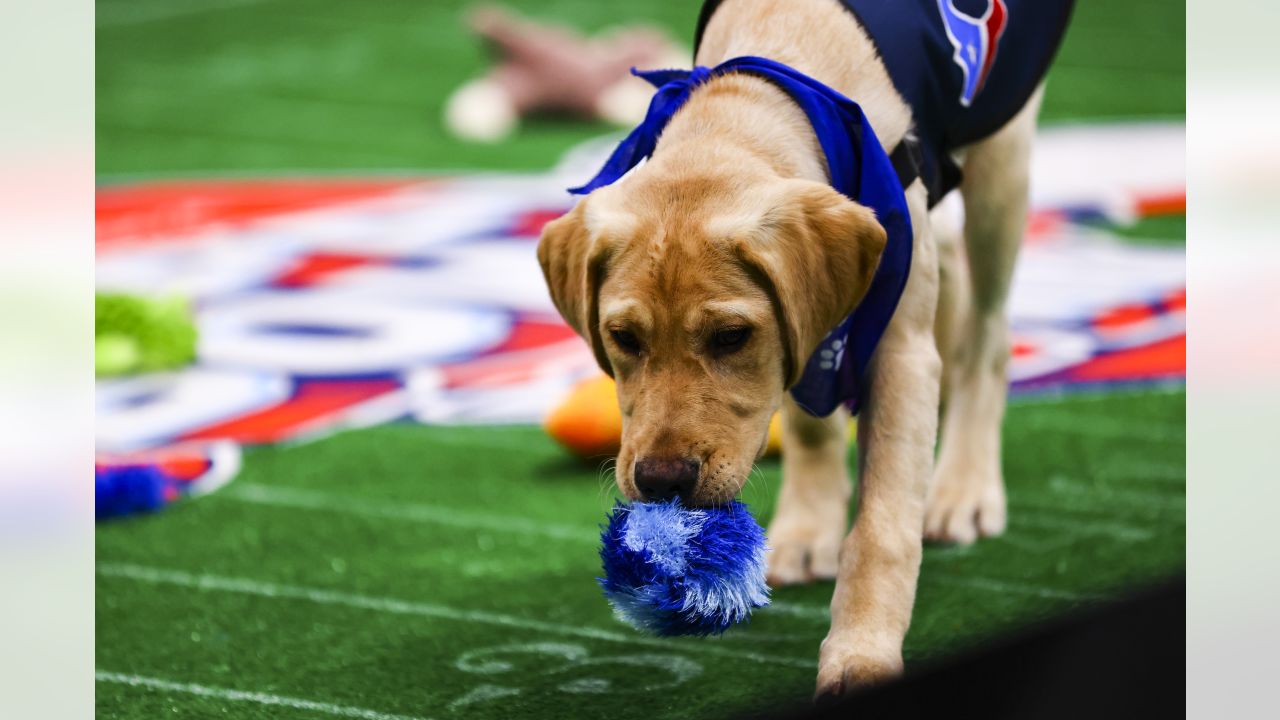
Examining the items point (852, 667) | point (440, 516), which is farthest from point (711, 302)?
point (440, 516)

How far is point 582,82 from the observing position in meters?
14.9

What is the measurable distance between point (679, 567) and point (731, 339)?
21.1 inches

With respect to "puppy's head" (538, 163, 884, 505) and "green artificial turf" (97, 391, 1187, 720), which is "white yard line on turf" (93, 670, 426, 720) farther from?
"puppy's head" (538, 163, 884, 505)

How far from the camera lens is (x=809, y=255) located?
379 cm

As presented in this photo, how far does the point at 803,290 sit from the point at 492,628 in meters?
1.56

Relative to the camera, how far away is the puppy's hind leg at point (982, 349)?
5.42m

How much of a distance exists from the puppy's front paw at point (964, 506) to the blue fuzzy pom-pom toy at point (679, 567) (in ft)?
6.35

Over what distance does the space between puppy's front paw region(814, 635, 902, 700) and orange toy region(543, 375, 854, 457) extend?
2467 mm

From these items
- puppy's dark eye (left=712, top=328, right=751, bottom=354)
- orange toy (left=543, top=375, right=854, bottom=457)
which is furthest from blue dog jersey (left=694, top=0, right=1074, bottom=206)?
orange toy (left=543, top=375, right=854, bottom=457)

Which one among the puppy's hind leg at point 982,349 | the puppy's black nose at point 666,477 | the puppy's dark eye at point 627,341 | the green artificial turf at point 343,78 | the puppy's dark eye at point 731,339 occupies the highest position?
the puppy's dark eye at point 731,339

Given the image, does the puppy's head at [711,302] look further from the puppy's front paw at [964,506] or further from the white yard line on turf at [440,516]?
the white yard line on turf at [440,516]

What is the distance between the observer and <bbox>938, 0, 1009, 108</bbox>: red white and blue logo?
444 cm

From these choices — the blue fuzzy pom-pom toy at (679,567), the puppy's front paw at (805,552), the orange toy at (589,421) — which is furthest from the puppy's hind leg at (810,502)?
the blue fuzzy pom-pom toy at (679,567)

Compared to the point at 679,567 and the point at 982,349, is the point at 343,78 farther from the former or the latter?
the point at 679,567
